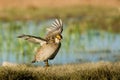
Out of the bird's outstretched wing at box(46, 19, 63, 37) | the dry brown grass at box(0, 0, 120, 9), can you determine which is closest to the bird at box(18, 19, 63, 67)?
the bird's outstretched wing at box(46, 19, 63, 37)

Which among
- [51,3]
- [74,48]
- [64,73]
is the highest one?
[64,73]

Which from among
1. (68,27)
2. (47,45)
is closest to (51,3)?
(68,27)

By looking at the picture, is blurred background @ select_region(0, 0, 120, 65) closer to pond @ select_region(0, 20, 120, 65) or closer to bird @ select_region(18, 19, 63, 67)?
pond @ select_region(0, 20, 120, 65)

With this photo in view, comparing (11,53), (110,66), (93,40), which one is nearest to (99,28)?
(93,40)

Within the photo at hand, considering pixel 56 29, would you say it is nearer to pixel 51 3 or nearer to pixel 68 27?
pixel 68 27

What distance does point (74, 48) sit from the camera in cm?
1709

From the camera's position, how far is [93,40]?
60.1 ft

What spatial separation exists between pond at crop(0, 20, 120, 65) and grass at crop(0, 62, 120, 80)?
407 cm

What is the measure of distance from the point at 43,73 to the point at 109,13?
52.5 ft

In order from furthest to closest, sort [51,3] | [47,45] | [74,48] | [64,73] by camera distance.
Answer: [51,3] → [74,48] → [47,45] → [64,73]

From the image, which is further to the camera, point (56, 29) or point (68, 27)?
point (68, 27)

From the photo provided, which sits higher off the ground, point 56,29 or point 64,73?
point 56,29

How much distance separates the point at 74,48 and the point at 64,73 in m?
7.39

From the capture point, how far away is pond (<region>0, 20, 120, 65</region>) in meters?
15.4
